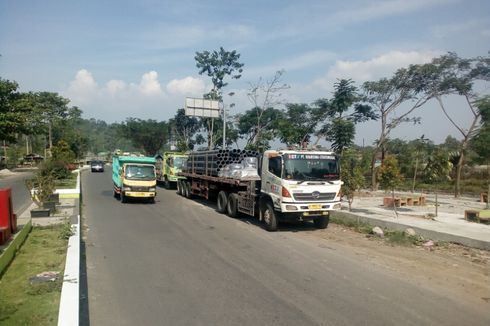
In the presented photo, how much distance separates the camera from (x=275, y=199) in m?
12.3

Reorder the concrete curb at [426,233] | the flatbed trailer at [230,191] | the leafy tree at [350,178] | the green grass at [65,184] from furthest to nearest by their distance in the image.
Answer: the green grass at [65,184]
the leafy tree at [350,178]
the flatbed trailer at [230,191]
the concrete curb at [426,233]

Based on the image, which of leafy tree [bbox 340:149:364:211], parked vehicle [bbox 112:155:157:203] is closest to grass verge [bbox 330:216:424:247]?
leafy tree [bbox 340:149:364:211]

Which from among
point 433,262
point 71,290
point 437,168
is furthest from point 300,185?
point 71,290

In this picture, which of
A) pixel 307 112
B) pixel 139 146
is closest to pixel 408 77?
pixel 307 112

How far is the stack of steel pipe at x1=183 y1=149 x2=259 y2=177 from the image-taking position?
1738 cm

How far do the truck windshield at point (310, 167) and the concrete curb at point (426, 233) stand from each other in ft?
6.89

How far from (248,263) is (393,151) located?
44353 millimetres

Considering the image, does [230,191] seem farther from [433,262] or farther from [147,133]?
[147,133]

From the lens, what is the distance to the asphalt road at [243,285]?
18.3ft

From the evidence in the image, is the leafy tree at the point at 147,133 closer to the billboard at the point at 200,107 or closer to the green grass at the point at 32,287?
the billboard at the point at 200,107

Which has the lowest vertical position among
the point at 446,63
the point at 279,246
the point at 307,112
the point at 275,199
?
the point at 279,246

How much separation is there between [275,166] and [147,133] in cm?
6165

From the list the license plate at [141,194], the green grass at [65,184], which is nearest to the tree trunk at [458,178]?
the license plate at [141,194]

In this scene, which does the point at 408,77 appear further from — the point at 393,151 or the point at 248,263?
the point at 248,263
